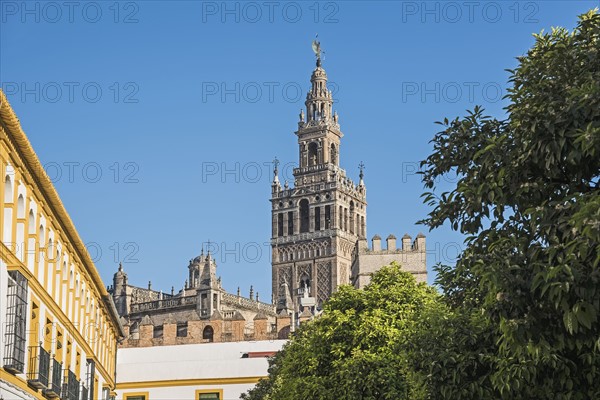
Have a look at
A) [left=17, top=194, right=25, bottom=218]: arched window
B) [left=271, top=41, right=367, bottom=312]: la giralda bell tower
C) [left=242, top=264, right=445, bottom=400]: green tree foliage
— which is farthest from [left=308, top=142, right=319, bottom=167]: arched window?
[left=17, top=194, right=25, bottom=218]: arched window

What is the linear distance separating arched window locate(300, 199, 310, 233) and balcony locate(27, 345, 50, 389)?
407 feet

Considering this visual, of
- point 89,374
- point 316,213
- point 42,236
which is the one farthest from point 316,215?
point 42,236

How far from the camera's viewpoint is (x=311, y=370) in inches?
1646

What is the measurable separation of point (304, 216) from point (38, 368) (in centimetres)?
12584

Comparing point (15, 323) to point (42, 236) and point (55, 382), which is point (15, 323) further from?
point (55, 382)

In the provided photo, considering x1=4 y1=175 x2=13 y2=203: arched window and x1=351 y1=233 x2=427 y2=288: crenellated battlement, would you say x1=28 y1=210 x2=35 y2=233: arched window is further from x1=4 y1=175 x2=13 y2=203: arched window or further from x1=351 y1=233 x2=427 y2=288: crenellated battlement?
x1=351 y1=233 x2=427 y2=288: crenellated battlement

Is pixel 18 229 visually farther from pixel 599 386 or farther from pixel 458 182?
pixel 599 386

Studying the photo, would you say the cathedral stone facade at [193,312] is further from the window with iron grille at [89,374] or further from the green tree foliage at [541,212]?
the green tree foliage at [541,212]

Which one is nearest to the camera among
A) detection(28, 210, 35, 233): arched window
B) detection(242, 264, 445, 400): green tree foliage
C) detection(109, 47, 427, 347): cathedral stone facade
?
detection(28, 210, 35, 233): arched window

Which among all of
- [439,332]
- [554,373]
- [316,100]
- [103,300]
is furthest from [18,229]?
[316,100]

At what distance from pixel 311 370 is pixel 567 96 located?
25927mm

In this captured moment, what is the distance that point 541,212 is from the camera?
54.6 ft

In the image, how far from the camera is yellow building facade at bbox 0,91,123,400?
23.4m

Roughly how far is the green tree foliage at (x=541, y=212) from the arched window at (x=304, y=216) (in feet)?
434
